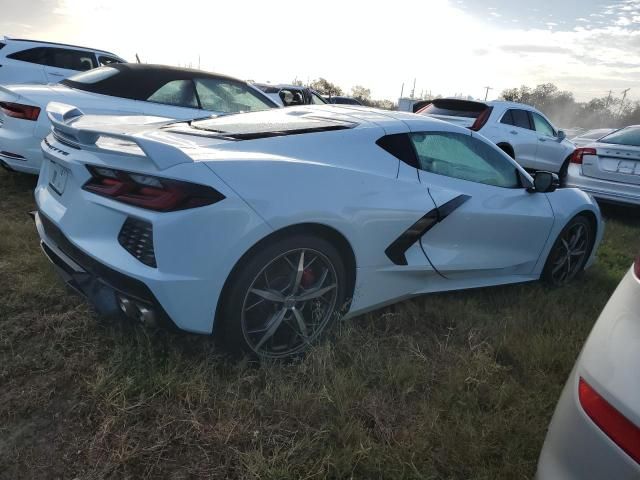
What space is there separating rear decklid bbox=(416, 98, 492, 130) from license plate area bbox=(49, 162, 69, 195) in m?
6.48

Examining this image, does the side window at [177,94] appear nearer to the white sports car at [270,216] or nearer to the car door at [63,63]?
the white sports car at [270,216]

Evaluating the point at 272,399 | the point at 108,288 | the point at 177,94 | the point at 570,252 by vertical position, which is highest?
the point at 177,94

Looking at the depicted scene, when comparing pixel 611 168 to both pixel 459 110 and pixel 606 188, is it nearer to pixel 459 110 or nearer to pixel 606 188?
pixel 606 188

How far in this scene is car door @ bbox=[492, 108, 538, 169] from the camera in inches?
322

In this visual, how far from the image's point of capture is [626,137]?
664cm

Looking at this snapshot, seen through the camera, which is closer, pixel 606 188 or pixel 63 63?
pixel 606 188

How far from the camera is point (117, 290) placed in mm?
2094

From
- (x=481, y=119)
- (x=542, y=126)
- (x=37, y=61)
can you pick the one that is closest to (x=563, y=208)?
(x=481, y=119)

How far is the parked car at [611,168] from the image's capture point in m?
6.13

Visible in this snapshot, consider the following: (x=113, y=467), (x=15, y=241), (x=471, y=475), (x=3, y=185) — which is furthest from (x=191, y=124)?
(x=3, y=185)

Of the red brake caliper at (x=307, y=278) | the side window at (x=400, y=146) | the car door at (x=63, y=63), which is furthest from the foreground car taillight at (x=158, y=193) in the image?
the car door at (x=63, y=63)

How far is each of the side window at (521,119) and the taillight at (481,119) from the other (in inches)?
27.6

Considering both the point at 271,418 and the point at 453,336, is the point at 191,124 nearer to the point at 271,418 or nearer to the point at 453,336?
the point at 271,418

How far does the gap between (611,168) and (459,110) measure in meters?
2.66
